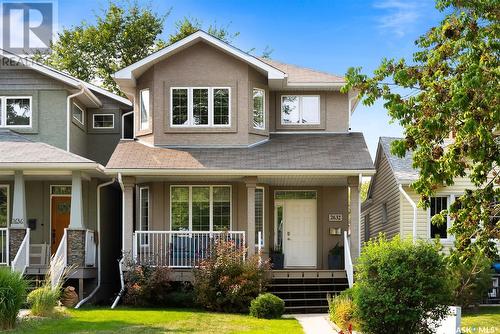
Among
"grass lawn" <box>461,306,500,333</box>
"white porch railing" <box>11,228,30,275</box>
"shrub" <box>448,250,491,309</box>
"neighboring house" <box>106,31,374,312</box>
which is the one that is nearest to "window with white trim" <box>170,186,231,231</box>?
"neighboring house" <box>106,31,374,312</box>

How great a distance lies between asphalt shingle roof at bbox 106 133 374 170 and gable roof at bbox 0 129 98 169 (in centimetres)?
97

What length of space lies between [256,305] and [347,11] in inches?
294

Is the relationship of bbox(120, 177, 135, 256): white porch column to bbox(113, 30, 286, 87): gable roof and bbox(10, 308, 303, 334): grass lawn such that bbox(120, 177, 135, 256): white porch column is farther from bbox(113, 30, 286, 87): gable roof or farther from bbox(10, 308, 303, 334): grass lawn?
bbox(113, 30, 286, 87): gable roof

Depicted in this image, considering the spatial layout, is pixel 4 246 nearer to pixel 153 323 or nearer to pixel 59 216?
pixel 59 216

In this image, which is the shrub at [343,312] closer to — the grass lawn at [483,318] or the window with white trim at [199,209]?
the grass lawn at [483,318]

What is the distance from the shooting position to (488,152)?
12430mm

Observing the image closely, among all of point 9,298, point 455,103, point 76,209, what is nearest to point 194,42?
point 76,209

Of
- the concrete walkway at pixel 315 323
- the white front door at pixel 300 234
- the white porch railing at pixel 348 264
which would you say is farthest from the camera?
the white front door at pixel 300 234

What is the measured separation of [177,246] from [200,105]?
14.9ft

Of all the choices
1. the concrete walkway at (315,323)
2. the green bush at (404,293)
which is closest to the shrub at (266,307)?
the concrete walkway at (315,323)

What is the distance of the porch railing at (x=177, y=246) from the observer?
21.1 m

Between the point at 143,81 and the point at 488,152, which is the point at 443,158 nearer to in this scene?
the point at 488,152

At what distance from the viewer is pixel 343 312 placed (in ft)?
56.4

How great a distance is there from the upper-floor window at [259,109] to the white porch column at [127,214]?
4.58m
